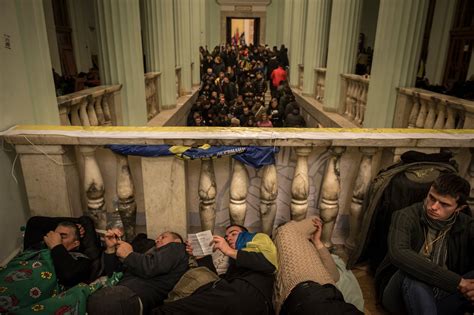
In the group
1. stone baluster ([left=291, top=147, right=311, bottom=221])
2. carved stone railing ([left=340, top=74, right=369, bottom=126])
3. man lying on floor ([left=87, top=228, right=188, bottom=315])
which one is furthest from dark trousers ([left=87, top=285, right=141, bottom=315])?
carved stone railing ([left=340, top=74, right=369, bottom=126])

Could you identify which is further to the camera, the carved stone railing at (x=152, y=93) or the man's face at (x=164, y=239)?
the carved stone railing at (x=152, y=93)

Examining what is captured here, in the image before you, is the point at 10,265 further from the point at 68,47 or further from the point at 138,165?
the point at 68,47

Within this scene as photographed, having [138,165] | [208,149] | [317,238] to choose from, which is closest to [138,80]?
[138,165]

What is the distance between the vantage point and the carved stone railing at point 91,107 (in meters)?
3.97

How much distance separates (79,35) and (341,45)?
960 centimetres

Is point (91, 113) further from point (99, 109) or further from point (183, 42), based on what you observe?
point (183, 42)

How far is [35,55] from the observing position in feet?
8.80

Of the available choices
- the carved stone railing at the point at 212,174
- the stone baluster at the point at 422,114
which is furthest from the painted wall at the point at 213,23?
the carved stone railing at the point at 212,174

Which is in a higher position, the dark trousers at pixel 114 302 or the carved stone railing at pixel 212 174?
the carved stone railing at pixel 212 174

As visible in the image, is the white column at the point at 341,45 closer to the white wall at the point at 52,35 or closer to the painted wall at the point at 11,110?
the painted wall at the point at 11,110

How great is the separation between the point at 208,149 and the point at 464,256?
1.75 meters

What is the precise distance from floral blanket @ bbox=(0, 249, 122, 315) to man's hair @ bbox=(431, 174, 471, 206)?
2109mm

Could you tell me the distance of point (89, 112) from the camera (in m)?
4.71

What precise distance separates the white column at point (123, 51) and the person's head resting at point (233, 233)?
4.07 meters
